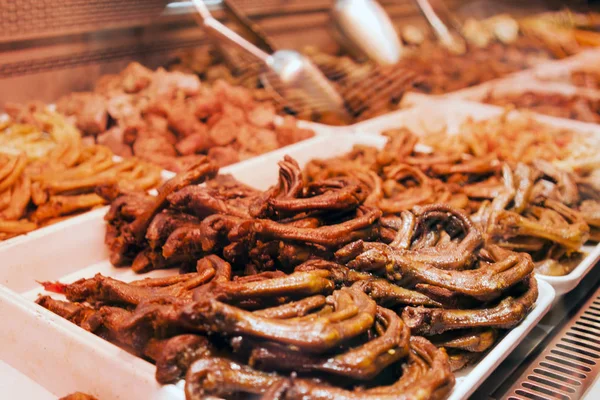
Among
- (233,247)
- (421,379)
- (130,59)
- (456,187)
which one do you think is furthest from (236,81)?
(421,379)

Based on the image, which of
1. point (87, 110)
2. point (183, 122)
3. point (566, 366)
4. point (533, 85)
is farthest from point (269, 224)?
point (533, 85)

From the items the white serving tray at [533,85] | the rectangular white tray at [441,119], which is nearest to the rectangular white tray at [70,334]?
the rectangular white tray at [441,119]

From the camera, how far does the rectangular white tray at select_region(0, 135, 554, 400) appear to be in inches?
68.0

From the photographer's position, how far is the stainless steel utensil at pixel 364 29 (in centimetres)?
561

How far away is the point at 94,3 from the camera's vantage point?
397 cm

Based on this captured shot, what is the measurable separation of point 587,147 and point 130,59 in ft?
11.0

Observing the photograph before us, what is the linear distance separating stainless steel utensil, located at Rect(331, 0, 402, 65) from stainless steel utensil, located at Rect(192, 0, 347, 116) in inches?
51.7

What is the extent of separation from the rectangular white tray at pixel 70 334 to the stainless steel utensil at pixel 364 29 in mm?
3586

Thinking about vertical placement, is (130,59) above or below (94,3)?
below

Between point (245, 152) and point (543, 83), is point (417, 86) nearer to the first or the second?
point (543, 83)

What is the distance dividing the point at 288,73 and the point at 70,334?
2.79 meters

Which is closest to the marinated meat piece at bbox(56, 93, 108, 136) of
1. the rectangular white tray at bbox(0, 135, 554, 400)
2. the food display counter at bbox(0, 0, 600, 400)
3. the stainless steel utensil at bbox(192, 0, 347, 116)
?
the food display counter at bbox(0, 0, 600, 400)

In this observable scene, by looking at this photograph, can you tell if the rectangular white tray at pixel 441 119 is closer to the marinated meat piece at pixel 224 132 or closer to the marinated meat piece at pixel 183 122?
the marinated meat piece at pixel 224 132

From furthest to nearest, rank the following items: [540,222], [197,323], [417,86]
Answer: [417,86] < [540,222] < [197,323]
